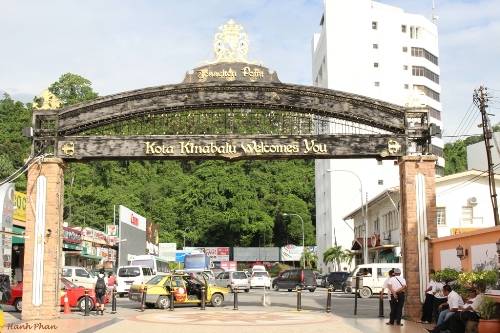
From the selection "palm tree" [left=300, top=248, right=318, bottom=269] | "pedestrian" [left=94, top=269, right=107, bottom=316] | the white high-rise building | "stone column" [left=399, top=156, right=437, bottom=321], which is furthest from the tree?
"stone column" [left=399, top=156, right=437, bottom=321]

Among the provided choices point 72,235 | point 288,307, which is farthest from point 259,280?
point 288,307

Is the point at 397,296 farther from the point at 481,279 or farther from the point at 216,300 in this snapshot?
the point at 216,300

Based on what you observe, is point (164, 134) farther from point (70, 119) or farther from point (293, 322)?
point (293, 322)

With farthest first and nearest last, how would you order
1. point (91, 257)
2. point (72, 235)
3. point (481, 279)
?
point (91, 257) < point (72, 235) < point (481, 279)

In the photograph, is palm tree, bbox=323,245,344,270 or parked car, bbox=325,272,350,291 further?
palm tree, bbox=323,245,344,270

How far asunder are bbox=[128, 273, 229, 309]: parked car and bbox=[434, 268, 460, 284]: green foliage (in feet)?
38.3

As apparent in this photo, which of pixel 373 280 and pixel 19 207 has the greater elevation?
pixel 19 207

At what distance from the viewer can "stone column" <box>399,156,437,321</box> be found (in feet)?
68.6

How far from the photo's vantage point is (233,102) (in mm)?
21469

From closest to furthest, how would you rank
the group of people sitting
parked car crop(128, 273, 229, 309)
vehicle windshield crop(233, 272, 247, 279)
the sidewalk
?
the group of people sitting < the sidewalk < parked car crop(128, 273, 229, 309) < vehicle windshield crop(233, 272, 247, 279)

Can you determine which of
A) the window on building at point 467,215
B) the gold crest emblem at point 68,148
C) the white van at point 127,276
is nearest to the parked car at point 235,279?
the white van at point 127,276

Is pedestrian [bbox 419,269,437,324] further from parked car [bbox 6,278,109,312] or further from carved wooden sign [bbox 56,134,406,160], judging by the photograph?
parked car [bbox 6,278,109,312]

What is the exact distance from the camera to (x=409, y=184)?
21281 millimetres

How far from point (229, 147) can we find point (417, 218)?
6509 millimetres
